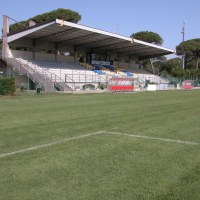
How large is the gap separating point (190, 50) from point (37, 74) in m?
68.9

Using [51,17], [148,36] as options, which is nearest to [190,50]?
[148,36]

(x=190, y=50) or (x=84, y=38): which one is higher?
(x=190, y=50)

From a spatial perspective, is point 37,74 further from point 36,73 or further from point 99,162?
point 99,162

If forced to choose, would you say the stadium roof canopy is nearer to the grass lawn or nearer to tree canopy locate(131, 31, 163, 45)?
tree canopy locate(131, 31, 163, 45)

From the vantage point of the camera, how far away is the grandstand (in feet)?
140

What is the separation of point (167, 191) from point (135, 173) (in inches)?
34.3

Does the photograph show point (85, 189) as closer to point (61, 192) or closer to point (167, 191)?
point (61, 192)

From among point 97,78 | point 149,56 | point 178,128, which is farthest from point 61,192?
point 149,56

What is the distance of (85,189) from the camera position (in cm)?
480

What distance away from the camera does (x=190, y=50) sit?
102 m

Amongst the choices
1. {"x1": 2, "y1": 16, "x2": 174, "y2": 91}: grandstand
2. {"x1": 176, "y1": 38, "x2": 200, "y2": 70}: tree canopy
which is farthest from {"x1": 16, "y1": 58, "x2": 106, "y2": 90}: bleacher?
{"x1": 176, "y1": 38, "x2": 200, "y2": 70}: tree canopy

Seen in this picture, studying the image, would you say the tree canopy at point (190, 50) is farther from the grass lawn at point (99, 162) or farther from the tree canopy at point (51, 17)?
the grass lawn at point (99, 162)

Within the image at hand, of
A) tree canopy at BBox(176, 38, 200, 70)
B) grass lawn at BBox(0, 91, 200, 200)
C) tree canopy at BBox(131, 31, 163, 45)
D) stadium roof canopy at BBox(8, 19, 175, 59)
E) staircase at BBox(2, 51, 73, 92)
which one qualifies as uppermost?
tree canopy at BBox(131, 31, 163, 45)

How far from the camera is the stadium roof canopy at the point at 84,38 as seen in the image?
4397cm
